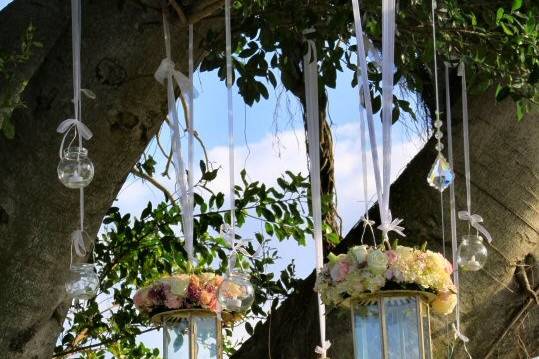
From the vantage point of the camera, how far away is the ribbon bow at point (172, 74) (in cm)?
357

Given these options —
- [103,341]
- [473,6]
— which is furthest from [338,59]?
[103,341]

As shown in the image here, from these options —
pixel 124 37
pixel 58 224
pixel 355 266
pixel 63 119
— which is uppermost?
pixel 124 37

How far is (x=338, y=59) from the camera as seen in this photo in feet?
13.0

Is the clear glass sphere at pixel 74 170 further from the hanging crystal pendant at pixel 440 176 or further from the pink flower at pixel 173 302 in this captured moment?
the hanging crystal pendant at pixel 440 176

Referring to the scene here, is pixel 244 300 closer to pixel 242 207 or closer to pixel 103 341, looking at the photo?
pixel 242 207

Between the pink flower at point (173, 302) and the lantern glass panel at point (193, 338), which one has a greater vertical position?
the pink flower at point (173, 302)

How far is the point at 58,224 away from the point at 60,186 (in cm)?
12

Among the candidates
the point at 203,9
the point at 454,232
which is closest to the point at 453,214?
the point at 454,232

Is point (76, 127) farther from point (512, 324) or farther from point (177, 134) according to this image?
point (512, 324)

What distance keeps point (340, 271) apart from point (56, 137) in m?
0.97

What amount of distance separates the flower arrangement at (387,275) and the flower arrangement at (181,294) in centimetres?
34

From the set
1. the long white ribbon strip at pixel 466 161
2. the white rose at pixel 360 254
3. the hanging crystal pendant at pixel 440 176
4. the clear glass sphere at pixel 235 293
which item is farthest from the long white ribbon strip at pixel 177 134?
the long white ribbon strip at pixel 466 161

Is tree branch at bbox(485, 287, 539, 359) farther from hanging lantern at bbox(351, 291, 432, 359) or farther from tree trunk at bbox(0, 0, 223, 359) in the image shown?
tree trunk at bbox(0, 0, 223, 359)

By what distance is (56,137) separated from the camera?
140 inches
